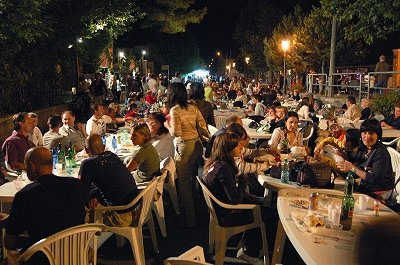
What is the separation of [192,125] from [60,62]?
1320 centimetres

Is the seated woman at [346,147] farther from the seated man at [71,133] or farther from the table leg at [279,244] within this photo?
the seated man at [71,133]

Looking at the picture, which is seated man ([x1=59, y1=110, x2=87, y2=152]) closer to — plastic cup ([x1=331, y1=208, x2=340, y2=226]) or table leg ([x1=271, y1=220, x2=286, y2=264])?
table leg ([x1=271, y1=220, x2=286, y2=264])

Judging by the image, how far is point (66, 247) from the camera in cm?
293

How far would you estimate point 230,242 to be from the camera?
4945mm

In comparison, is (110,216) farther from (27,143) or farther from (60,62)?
(60,62)

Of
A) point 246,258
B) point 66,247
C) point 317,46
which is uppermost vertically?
point 317,46

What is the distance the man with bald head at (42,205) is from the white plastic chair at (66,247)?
160 millimetres

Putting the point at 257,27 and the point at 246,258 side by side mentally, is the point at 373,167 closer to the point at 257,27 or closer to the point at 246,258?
the point at 246,258

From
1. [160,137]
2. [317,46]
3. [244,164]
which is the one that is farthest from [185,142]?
[317,46]

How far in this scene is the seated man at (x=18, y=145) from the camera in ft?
18.2

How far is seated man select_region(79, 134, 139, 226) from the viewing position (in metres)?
3.95

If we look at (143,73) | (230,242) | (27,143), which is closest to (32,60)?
(27,143)

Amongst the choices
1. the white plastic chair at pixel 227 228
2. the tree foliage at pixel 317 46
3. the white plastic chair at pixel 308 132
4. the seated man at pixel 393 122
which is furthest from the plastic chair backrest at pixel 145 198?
the tree foliage at pixel 317 46

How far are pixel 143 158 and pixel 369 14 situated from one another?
7.85 meters
